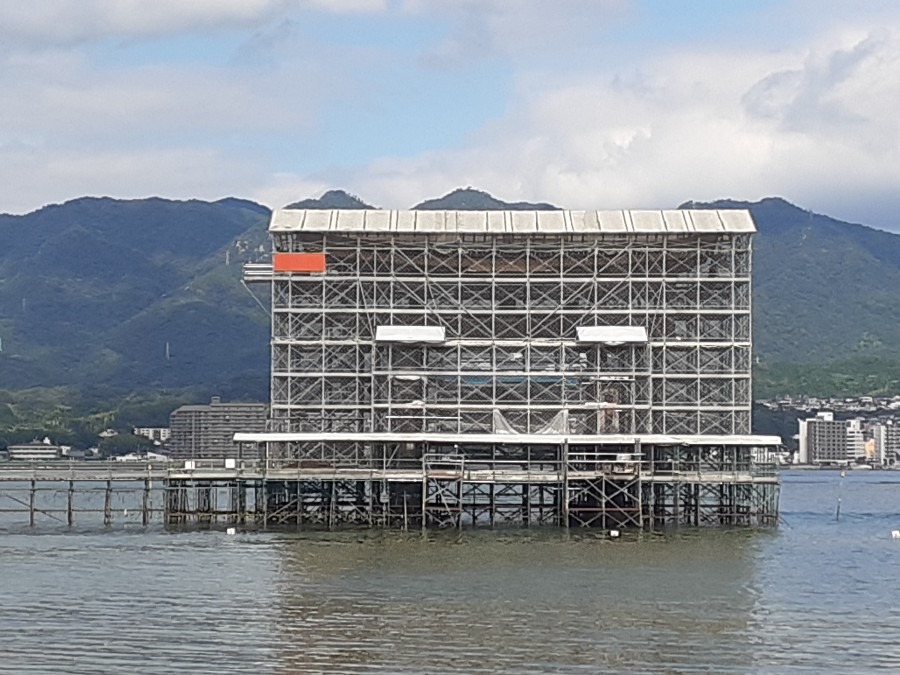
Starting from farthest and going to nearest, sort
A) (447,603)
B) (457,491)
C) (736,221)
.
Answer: (736,221) < (457,491) < (447,603)

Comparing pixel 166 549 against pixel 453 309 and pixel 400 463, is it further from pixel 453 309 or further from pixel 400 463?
pixel 453 309

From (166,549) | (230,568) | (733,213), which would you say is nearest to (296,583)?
(230,568)

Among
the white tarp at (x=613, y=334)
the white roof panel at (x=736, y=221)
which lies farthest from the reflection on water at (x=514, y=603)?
the white roof panel at (x=736, y=221)

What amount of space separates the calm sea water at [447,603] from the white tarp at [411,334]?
40.3 feet

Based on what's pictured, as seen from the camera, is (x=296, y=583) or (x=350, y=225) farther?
(x=350, y=225)

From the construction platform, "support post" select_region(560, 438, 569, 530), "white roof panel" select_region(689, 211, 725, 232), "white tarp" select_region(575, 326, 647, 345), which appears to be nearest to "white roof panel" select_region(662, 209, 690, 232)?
"white roof panel" select_region(689, 211, 725, 232)

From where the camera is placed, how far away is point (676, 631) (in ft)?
170

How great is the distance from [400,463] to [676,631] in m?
42.4

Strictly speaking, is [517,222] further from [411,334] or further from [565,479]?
[565,479]

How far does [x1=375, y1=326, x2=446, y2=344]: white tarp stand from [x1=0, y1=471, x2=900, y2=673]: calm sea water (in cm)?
1228

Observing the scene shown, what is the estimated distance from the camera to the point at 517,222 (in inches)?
3853

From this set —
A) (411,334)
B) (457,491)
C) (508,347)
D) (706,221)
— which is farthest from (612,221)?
(457,491)

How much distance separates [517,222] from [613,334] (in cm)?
936

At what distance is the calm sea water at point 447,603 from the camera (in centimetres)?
4656
